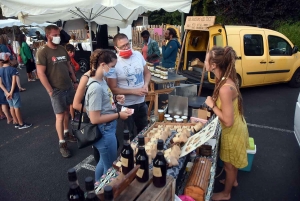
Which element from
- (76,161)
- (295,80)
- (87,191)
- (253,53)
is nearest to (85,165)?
(76,161)

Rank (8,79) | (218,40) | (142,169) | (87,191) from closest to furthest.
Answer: (87,191)
(142,169)
(8,79)
(218,40)

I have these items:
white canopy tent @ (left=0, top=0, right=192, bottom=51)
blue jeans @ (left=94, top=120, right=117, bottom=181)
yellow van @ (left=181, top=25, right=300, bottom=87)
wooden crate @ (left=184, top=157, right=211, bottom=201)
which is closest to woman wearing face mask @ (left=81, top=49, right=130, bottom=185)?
blue jeans @ (left=94, top=120, right=117, bottom=181)

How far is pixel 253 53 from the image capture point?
21.3 ft

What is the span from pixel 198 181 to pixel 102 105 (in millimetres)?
1149

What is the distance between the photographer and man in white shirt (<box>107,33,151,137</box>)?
9.62ft

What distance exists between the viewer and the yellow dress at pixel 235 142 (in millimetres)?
2389

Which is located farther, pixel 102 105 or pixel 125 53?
pixel 125 53

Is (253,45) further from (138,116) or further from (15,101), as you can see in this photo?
(15,101)

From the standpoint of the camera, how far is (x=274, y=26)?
13.3 metres

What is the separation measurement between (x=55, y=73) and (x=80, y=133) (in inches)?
63.1

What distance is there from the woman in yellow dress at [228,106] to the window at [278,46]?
5308 mm

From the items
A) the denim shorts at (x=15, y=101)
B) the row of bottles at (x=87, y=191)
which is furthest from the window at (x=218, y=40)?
the row of bottles at (x=87, y=191)

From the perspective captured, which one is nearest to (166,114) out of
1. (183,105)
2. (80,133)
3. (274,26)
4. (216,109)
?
(183,105)

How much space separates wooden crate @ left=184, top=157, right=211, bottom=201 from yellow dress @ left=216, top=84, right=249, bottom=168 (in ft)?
0.93
